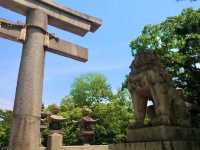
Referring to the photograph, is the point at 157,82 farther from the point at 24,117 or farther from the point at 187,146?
the point at 24,117

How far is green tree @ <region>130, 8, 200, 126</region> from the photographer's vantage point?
15148 millimetres

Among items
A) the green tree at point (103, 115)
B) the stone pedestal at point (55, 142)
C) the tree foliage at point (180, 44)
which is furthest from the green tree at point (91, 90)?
the stone pedestal at point (55, 142)

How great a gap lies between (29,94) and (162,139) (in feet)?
9.55

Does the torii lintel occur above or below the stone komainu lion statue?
above

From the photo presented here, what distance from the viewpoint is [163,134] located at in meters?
6.10

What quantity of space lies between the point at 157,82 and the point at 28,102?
3024 millimetres

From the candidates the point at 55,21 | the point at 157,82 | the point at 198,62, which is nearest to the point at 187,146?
the point at 157,82

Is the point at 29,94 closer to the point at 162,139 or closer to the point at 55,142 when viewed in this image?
the point at 162,139

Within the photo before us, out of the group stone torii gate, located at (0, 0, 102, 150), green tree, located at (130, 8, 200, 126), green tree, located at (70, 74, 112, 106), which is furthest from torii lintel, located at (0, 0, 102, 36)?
green tree, located at (70, 74, 112, 106)

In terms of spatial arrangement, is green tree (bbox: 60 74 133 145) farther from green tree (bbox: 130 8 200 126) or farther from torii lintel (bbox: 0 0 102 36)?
torii lintel (bbox: 0 0 102 36)

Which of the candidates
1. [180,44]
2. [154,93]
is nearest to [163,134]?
[154,93]

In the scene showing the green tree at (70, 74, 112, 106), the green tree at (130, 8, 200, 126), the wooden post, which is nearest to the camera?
the wooden post

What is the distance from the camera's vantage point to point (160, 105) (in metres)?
6.58

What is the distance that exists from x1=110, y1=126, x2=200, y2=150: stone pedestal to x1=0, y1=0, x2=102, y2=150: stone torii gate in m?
2.22
